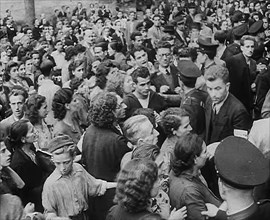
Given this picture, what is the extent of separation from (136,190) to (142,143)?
1274 millimetres

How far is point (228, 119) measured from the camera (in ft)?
16.2

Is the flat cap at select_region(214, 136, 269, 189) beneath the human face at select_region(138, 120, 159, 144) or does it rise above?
above

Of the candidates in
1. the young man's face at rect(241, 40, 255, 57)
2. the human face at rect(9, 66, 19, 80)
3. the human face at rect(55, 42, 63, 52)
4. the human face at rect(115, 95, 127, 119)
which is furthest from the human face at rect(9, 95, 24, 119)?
the human face at rect(55, 42, 63, 52)

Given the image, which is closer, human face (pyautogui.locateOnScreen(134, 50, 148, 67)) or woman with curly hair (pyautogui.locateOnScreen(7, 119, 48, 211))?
woman with curly hair (pyautogui.locateOnScreen(7, 119, 48, 211))

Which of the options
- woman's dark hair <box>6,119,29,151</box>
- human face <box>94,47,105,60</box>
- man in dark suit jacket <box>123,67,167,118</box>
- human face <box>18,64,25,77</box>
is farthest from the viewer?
human face <box>94,47,105,60</box>

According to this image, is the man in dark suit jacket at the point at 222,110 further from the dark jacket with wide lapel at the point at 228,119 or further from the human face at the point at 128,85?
the human face at the point at 128,85

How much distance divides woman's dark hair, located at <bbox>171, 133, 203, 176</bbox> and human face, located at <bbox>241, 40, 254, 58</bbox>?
→ 350 cm

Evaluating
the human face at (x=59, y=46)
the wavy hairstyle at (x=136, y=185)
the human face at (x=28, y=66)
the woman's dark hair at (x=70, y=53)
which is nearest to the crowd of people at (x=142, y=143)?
the wavy hairstyle at (x=136, y=185)

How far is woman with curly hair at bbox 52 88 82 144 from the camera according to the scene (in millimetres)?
5477

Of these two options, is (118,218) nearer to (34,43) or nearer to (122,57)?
(122,57)

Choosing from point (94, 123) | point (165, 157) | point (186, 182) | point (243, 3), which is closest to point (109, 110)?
point (94, 123)

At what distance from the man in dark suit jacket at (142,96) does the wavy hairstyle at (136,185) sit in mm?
2505

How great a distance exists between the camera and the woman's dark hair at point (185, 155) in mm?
3703

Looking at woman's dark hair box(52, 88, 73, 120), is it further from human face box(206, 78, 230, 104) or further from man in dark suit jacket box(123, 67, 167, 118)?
human face box(206, 78, 230, 104)
